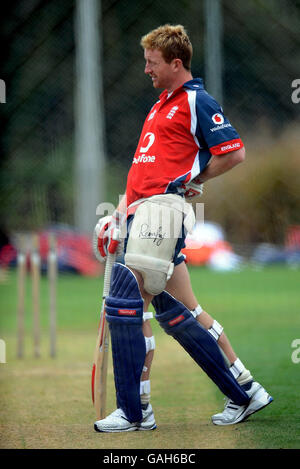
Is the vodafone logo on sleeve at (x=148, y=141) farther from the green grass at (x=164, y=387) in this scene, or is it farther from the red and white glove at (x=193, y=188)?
the green grass at (x=164, y=387)

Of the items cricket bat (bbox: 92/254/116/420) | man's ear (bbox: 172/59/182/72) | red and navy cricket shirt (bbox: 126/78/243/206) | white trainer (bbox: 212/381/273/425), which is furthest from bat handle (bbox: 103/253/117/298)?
man's ear (bbox: 172/59/182/72)

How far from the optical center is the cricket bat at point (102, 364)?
3.63 metres

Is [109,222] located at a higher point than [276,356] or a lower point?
higher

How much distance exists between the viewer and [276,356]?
577cm

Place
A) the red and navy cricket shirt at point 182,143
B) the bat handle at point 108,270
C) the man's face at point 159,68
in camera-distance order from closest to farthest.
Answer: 1. the red and navy cricket shirt at point 182,143
2. the man's face at point 159,68
3. the bat handle at point 108,270

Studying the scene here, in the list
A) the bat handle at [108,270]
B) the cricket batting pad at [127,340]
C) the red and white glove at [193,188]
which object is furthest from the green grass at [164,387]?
the red and white glove at [193,188]

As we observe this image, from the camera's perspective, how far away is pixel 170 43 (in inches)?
139

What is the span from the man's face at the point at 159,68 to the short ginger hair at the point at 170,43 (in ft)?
0.06

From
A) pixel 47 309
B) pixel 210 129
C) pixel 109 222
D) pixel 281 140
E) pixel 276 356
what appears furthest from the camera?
pixel 281 140

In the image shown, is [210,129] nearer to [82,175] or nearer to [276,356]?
[276,356]

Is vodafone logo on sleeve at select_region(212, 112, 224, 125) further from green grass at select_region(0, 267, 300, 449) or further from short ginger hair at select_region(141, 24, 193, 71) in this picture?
green grass at select_region(0, 267, 300, 449)

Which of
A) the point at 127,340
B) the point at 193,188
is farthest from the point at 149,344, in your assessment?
the point at 193,188

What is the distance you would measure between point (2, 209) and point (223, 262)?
4308 millimetres

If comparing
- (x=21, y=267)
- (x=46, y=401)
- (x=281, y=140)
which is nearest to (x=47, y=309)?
(x=21, y=267)
